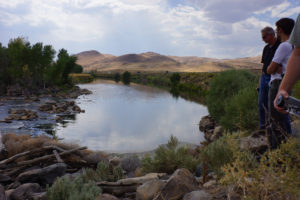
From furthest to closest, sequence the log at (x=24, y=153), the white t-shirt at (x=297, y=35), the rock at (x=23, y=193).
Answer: the log at (x=24, y=153)
the rock at (x=23, y=193)
the white t-shirt at (x=297, y=35)

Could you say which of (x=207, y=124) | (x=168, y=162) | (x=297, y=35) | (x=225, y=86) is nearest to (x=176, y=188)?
(x=168, y=162)

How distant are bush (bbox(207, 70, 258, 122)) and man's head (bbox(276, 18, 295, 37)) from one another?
789 cm

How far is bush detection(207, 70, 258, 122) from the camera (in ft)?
38.9

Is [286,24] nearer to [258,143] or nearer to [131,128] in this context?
[258,143]

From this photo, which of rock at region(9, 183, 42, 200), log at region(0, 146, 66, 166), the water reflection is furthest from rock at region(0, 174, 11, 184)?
the water reflection

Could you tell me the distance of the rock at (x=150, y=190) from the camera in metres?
3.46

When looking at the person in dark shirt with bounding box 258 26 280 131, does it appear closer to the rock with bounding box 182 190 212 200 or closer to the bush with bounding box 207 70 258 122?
the rock with bounding box 182 190 212 200

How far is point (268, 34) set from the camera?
4.75m

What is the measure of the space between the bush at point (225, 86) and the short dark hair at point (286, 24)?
7.93 m

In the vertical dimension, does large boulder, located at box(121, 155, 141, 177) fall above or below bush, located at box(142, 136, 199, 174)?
below

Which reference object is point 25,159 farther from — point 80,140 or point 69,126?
point 69,126

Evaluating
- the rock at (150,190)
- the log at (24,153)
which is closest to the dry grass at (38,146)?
the log at (24,153)

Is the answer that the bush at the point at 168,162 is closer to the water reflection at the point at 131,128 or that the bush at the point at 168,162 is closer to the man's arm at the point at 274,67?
the man's arm at the point at 274,67

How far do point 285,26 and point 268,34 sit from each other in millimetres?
1054
